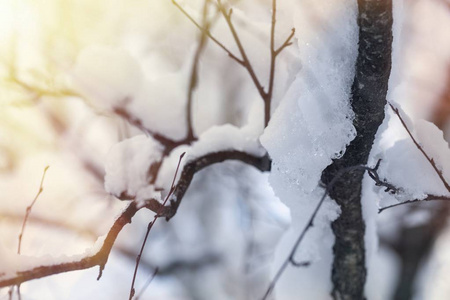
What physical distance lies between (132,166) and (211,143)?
0.27 m

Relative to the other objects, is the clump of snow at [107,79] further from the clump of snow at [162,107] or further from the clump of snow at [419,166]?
the clump of snow at [419,166]

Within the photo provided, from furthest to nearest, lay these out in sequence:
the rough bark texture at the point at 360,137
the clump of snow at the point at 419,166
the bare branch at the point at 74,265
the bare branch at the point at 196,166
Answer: the bare branch at the point at 196,166 < the clump of snow at the point at 419,166 < the bare branch at the point at 74,265 < the rough bark texture at the point at 360,137

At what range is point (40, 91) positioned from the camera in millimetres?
1497

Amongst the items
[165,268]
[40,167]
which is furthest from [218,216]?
[40,167]

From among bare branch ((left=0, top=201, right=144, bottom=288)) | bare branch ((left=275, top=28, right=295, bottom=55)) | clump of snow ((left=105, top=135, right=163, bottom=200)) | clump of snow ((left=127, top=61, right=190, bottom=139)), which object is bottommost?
bare branch ((left=0, top=201, right=144, bottom=288))

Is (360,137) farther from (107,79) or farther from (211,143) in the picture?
(107,79)

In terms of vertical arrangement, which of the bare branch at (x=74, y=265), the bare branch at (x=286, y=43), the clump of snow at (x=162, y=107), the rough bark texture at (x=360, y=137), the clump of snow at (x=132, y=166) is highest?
the clump of snow at (x=162, y=107)

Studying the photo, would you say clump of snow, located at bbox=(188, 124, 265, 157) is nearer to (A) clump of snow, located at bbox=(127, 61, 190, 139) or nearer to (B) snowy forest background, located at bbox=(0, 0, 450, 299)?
(B) snowy forest background, located at bbox=(0, 0, 450, 299)

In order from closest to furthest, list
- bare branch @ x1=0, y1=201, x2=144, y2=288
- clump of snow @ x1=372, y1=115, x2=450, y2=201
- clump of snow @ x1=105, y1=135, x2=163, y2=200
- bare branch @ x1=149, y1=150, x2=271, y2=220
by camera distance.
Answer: bare branch @ x1=0, y1=201, x2=144, y2=288 < clump of snow @ x1=372, y1=115, x2=450, y2=201 < bare branch @ x1=149, y1=150, x2=271, y2=220 < clump of snow @ x1=105, y1=135, x2=163, y2=200

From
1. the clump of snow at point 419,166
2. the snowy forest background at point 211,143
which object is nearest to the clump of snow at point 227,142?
the snowy forest background at point 211,143

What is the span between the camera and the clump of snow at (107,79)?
1.45 meters

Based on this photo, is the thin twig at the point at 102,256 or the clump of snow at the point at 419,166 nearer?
the thin twig at the point at 102,256

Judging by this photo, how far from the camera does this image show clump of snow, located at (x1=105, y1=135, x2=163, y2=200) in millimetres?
1155

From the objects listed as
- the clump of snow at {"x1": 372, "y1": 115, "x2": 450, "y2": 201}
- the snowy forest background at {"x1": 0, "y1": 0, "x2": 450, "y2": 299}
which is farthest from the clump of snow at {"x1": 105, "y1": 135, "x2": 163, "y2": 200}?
the clump of snow at {"x1": 372, "y1": 115, "x2": 450, "y2": 201}
